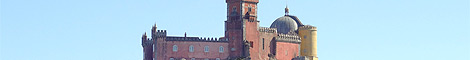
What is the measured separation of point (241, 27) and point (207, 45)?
597 centimetres

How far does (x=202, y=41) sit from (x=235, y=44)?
5009 mm

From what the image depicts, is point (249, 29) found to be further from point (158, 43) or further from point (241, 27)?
point (158, 43)

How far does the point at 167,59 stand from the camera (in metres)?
194

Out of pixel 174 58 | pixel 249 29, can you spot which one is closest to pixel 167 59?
pixel 174 58

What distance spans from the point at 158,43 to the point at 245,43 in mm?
13099

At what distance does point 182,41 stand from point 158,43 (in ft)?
12.0

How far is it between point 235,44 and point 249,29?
3.53 meters

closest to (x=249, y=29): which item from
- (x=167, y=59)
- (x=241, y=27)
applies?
(x=241, y=27)

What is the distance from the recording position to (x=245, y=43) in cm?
19775

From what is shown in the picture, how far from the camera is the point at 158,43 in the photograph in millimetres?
194750

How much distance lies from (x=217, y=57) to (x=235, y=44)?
3431 mm

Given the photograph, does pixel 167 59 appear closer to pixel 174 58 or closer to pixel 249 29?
pixel 174 58

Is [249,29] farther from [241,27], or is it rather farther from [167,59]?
[167,59]

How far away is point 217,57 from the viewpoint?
19712cm
